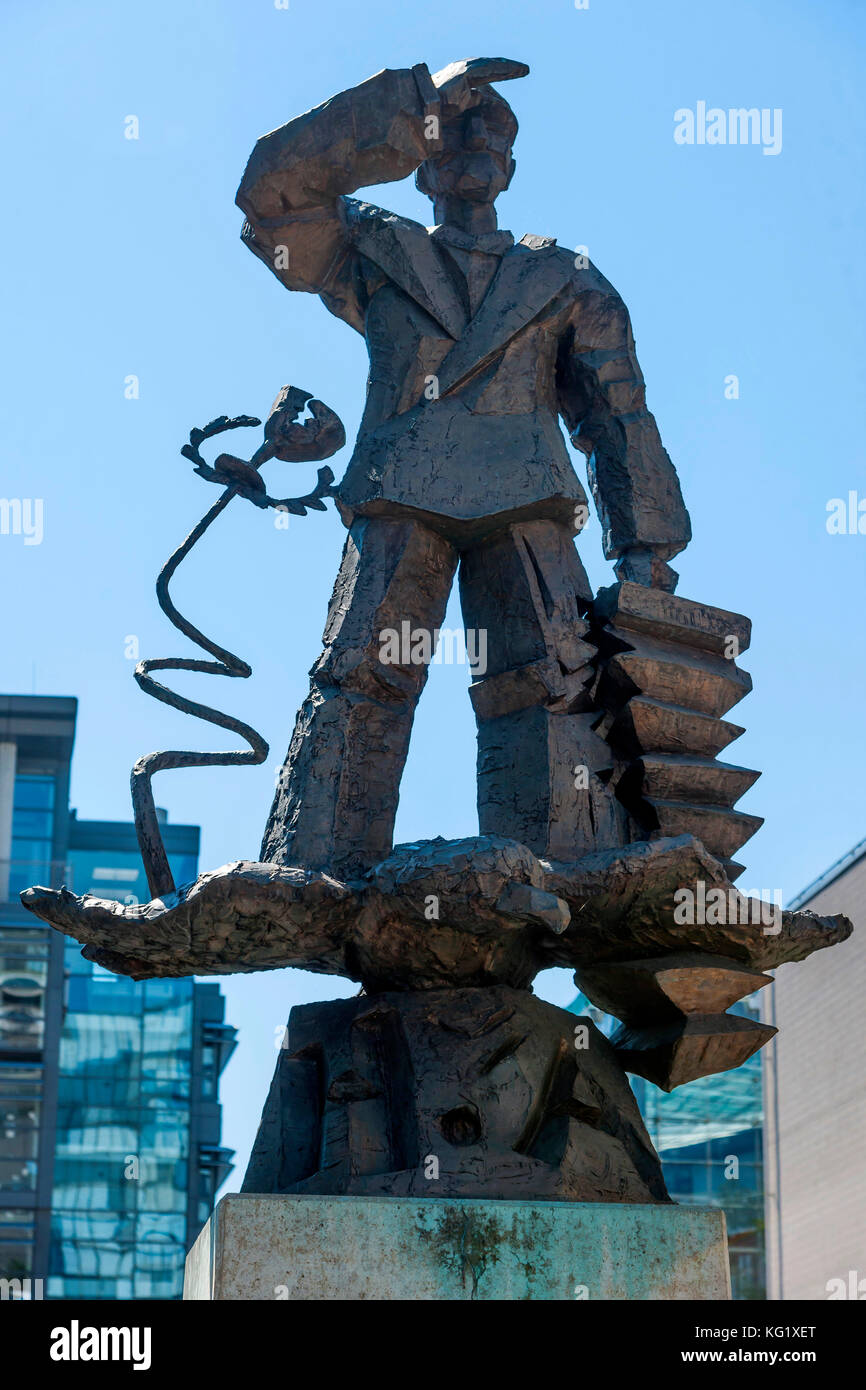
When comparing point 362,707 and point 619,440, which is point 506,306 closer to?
point 619,440

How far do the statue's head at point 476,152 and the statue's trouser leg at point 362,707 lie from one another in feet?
4.59

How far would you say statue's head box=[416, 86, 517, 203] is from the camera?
24.1ft

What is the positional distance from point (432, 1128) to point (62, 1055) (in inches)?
960

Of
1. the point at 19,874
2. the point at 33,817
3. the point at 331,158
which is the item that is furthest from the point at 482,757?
the point at 33,817

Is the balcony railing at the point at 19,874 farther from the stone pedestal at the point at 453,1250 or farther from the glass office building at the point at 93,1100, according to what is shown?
the stone pedestal at the point at 453,1250

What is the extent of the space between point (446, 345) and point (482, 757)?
1504 mm

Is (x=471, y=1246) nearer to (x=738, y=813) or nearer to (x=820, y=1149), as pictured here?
(x=738, y=813)

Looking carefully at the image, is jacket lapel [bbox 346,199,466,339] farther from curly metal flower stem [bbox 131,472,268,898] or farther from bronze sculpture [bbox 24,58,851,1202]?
curly metal flower stem [bbox 131,472,268,898]

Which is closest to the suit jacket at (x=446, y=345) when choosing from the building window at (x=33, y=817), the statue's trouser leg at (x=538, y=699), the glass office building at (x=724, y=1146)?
the statue's trouser leg at (x=538, y=699)

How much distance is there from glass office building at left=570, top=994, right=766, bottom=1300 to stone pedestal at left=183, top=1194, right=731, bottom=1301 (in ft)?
80.5

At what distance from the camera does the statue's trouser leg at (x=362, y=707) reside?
6562 mm

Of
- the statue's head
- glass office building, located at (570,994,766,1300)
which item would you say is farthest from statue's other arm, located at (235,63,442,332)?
glass office building, located at (570,994,766,1300)

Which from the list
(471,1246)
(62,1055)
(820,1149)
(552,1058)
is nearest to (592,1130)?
(552,1058)

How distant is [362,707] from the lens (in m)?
6.69
